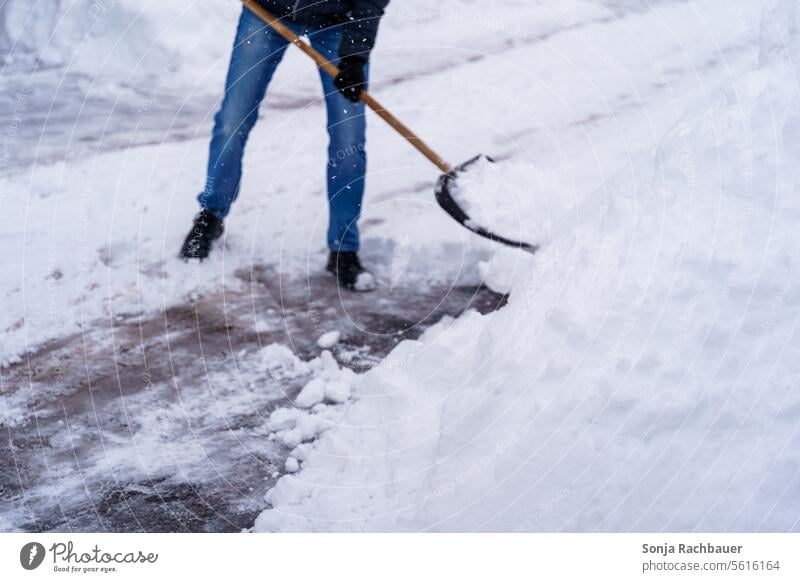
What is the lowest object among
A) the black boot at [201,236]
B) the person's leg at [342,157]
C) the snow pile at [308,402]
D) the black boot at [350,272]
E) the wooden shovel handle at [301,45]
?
the snow pile at [308,402]

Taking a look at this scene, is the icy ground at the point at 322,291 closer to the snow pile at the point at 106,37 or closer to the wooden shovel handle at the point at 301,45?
the snow pile at the point at 106,37

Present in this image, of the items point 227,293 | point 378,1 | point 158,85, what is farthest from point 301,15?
point 158,85

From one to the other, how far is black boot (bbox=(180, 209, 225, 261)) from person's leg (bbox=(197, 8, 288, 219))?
2 centimetres

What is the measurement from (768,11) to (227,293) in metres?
1.38

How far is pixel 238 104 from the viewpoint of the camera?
2219mm

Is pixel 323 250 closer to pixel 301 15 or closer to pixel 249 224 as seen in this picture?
pixel 249 224

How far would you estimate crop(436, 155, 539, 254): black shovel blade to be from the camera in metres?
2.20

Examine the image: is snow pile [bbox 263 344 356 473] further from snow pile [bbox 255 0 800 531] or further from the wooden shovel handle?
the wooden shovel handle

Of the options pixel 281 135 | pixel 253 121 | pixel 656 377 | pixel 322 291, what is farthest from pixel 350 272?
pixel 656 377

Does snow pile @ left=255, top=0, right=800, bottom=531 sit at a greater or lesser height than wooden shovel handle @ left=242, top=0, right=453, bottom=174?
lesser

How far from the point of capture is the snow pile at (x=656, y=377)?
1385mm

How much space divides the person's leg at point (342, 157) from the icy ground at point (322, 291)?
0.10m
